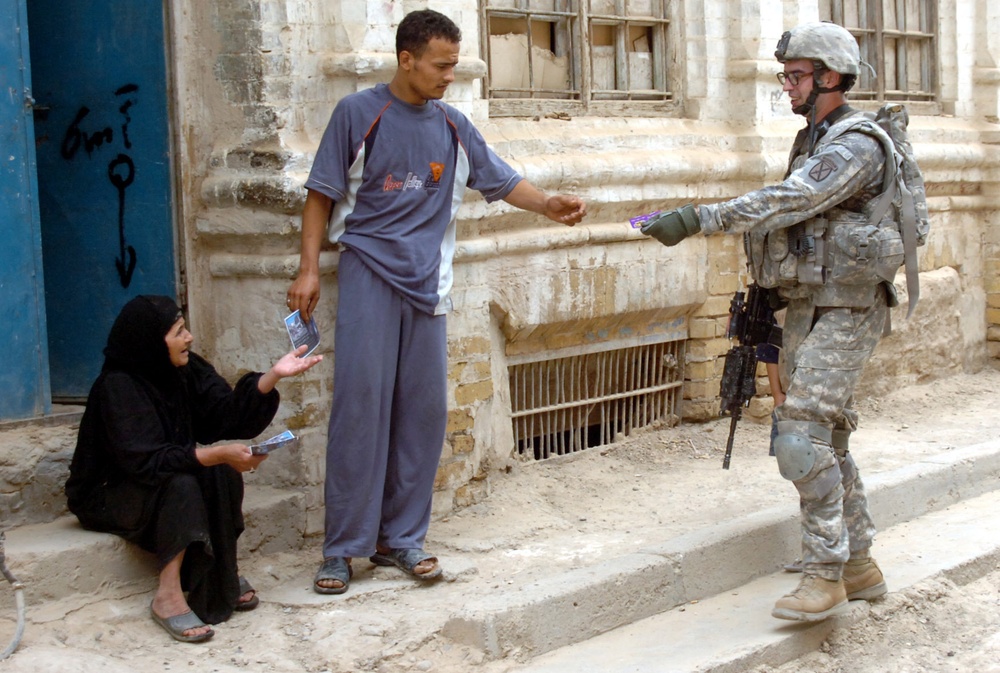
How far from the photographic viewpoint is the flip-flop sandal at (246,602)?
4629mm

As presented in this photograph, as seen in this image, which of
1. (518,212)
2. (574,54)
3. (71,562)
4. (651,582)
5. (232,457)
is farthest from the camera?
(574,54)

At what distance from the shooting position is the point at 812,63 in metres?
4.79

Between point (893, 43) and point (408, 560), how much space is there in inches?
231

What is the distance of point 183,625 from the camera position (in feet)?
14.4

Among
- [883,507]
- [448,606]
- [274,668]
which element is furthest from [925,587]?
[274,668]

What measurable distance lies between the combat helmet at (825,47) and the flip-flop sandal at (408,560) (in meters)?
2.29

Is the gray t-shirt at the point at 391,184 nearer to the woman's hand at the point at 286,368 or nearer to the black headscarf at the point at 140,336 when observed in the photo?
the woman's hand at the point at 286,368

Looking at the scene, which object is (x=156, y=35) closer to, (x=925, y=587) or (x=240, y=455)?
(x=240, y=455)

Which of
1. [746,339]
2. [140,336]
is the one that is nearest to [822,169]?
[746,339]

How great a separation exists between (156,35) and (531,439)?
2641 millimetres

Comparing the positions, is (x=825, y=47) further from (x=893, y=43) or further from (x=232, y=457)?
(x=893, y=43)

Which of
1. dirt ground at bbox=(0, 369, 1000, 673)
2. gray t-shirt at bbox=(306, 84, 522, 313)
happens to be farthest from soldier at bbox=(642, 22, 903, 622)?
gray t-shirt at bbox=(306, 84, 522, 313)

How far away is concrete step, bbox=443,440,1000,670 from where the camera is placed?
4.45 metres

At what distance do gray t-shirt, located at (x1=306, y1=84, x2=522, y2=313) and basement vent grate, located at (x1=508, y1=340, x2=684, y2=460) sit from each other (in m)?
1.54
